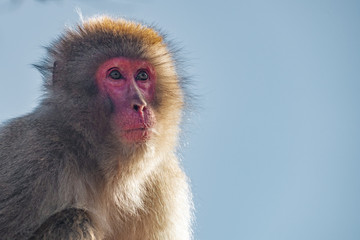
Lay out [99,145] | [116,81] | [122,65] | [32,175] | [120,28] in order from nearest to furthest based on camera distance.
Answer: [32,175] → [99,145] → [116,81] → [122,65] → [120,28]

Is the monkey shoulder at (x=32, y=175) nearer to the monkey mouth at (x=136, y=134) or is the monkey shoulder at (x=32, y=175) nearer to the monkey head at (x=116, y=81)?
the monkey head at (x=116, y=81)

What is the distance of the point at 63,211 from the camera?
4730mm

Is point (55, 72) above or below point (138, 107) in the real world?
above

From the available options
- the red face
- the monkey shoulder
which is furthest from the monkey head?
the monkey shoulder

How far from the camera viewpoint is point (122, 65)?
538 cm

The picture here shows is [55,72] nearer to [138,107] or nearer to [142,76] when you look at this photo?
[142,76]

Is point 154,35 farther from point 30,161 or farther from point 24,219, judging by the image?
point 24,219

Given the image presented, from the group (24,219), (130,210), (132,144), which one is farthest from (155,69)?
(24,219)

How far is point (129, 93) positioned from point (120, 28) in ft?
2.62

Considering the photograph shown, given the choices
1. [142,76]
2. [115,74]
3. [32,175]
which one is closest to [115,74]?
[115,74]

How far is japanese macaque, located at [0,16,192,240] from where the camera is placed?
4.71 metres

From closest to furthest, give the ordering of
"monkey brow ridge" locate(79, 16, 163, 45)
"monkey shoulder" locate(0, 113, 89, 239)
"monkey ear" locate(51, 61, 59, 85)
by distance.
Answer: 1. "monkey shoulder" locate(0, 113, 89, 239)
2. "monkey ear" locate(51, 61, 59, 85)
3. "monkey brow ridge" locate(79, 16, 163, 45)

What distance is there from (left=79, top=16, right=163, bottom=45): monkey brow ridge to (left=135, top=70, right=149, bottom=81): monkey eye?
32 cm

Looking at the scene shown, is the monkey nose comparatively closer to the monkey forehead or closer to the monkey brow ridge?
the monkey forehead
